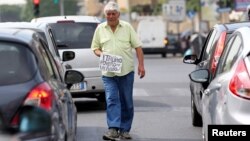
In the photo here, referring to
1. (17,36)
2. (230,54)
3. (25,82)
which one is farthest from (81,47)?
(25,82)

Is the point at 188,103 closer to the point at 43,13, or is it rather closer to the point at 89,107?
the point at 89,107

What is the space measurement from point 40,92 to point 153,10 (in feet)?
242

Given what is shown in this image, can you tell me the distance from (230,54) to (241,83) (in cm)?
134

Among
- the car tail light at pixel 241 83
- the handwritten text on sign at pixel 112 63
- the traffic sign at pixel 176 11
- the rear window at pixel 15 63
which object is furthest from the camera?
the traffic sign at pixel 176 11

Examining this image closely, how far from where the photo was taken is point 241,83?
22.1ft

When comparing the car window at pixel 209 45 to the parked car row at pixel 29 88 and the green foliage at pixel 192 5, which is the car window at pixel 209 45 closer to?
the parked car row at pixel 29 88

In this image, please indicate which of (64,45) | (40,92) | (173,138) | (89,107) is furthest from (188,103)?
(40,92)

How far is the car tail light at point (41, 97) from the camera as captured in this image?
5812mm

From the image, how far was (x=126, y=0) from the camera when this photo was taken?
85.9m

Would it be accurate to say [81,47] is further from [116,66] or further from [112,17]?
[116,66]

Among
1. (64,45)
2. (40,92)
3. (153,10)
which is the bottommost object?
(153,10)

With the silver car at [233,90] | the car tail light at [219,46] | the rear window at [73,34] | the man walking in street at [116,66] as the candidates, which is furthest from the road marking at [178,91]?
the silver car at [233,90]

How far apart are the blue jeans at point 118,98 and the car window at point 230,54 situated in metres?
2.25

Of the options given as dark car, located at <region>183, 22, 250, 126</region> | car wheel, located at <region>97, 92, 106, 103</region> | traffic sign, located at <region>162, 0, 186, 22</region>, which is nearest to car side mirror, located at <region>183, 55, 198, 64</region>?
dark car, located at <region>183, 22, 250, 126</region>
